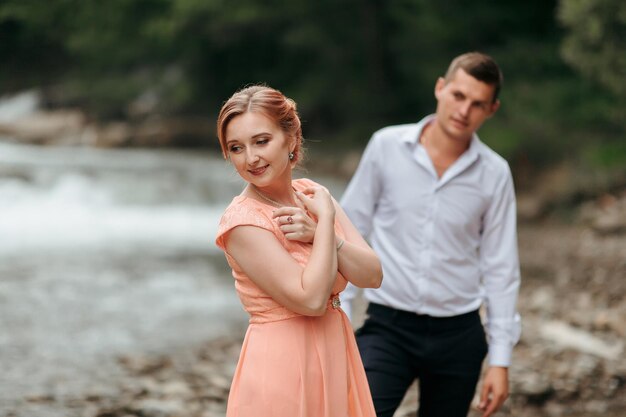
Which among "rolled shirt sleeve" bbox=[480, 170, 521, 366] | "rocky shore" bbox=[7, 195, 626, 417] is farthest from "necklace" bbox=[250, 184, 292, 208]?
"rocky shore" bbox=[7, 195, 626, 417]

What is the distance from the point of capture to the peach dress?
2146 millimetres

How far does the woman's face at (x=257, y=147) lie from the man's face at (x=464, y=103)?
44.0 inches

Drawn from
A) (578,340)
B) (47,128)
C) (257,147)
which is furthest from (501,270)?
(47,128)

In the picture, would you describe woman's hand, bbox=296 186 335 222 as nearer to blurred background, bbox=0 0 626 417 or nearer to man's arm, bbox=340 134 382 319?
blurred background, bbox=0 0 626 417

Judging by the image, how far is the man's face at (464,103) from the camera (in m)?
3.11

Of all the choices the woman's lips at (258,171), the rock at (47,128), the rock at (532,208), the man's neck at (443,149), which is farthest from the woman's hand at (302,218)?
the rock at (47,128)

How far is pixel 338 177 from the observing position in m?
17.8

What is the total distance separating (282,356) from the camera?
216 cm

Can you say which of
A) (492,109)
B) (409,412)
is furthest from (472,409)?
(492,109)

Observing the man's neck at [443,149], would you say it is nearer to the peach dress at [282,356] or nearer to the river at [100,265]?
the peach dress at [282,356]

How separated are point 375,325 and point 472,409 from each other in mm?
2021

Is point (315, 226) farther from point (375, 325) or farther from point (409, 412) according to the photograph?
point (409, 412)

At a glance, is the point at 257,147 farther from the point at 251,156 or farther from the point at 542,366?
the point at 542,366

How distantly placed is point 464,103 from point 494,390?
1026 mm
